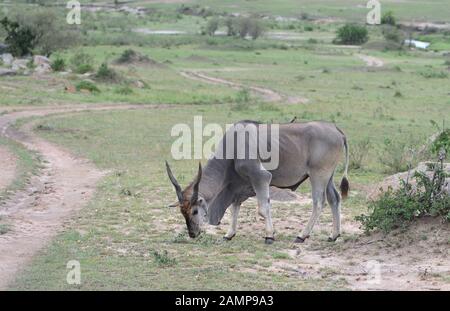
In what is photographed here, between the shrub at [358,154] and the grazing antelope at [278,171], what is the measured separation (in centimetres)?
605

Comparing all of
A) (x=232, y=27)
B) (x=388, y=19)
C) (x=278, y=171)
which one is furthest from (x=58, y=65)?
(x=388, y=19)

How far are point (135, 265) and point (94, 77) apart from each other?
26263 millimetres

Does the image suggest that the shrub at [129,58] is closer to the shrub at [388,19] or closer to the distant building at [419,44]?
the distant building at [419,44]

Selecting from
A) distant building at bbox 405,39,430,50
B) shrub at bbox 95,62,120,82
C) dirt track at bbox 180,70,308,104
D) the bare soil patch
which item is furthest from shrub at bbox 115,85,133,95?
distant building at bbox 405,39,430,50

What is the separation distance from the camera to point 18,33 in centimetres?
4119

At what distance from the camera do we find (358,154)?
17.8 metres

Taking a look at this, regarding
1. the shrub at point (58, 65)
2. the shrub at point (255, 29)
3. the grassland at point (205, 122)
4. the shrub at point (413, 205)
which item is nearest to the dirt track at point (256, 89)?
the grassland at point (205, 122)

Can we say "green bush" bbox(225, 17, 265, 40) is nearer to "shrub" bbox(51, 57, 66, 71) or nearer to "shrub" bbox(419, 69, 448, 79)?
"shrub" bbox(419, 69, 448, 79)

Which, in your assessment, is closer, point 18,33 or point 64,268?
point 64,268

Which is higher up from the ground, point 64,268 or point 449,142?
point 449,142

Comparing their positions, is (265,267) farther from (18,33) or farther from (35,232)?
(18,33)

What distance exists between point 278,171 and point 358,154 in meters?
7.44

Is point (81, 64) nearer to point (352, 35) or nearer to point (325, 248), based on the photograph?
point (325, 248)
